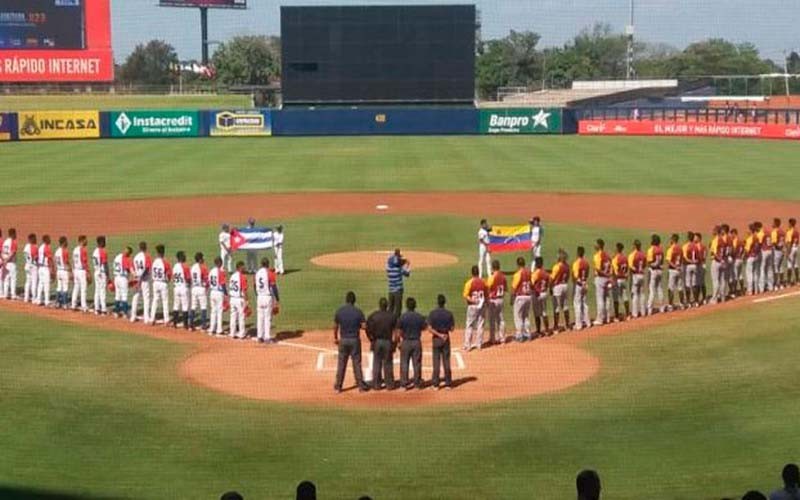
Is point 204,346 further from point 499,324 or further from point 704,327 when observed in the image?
point 704,327

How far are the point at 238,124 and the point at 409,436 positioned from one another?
43208mm

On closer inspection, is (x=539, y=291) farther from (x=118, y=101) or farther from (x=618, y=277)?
(x=118, y=101)

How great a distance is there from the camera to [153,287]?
52.4 ft

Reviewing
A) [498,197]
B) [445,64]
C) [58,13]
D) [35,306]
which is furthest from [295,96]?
[35,306]

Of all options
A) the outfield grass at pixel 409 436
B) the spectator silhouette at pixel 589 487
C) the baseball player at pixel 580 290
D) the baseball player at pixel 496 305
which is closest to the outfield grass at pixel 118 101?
the baseball player at pixel 580 290

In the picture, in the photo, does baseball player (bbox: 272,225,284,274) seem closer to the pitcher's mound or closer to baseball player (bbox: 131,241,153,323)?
the pitcher's mound

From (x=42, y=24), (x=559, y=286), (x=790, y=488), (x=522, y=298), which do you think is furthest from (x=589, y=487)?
(x=42, y=24)

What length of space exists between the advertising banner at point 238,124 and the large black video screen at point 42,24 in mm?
7337

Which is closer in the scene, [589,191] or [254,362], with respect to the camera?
[254,362]

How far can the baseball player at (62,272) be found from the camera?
17000 mm

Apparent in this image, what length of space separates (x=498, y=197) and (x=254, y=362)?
730 inches

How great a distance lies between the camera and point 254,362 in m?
13.7

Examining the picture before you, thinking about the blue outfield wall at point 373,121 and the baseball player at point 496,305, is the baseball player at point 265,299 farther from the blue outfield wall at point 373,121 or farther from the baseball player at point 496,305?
the blue outfield wall at point 373,121

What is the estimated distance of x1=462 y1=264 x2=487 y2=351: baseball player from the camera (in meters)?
14.1
